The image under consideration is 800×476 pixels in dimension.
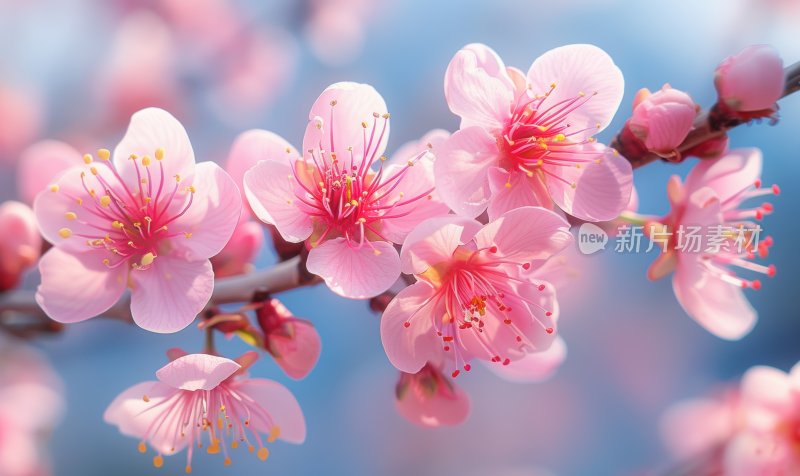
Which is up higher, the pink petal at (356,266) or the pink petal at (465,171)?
the pink petal at (465,171)

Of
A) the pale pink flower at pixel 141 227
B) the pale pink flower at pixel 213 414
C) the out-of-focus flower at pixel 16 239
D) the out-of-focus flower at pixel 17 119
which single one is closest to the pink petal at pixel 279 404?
the pale pink flower at pixel 213 414

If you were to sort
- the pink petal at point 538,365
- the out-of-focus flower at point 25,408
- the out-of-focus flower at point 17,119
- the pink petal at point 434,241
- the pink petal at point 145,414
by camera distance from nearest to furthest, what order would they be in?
the pink petal at point 434,241, the pink petal at point 145,414, the pink petal at point 538,365, the out-of-focus flower at point 25,408, the out-of-focus flower at point 17,119

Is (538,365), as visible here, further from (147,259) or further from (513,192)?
(147,259)

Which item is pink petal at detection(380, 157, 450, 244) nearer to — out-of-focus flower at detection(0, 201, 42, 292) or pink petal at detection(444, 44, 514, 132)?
pink petal at detection(444, 44, 514, 132)

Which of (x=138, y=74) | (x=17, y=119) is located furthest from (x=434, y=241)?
(x=17, y=119)

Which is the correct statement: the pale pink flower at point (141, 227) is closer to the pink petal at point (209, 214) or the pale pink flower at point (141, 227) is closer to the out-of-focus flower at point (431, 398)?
the pink petal at point (209, 214)

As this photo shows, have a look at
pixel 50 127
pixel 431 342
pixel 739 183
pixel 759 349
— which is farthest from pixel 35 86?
pixel 759 349
